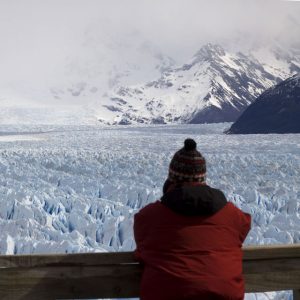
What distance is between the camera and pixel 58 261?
4.29ft

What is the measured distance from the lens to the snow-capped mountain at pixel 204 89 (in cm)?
9994

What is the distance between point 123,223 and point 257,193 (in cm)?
205

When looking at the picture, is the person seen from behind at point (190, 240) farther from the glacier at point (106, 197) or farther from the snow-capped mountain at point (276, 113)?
the snow-capped mountain at point (276, 113)

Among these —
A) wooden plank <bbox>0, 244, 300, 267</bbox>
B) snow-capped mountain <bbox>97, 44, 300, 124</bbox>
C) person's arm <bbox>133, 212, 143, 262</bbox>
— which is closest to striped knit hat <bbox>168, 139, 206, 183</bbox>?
person's arm <bbox>133, 212, 143, 262</bbox>

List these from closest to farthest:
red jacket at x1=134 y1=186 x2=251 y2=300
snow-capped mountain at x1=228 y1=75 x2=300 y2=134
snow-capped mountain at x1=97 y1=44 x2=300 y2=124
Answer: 1. red jacket at x1=134 y1=186 x2=251 y2=300
2. snow-capped mountain at x1=228 y1=75 x2=300 y2=134
3. snow-capped mountain at x1=97 y1=44 x2=300 y2=124

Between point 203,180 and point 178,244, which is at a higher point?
point 203,180

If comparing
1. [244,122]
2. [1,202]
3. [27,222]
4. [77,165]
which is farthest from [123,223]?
[244,122]

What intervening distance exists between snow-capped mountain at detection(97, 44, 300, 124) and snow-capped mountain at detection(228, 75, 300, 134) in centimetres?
5179

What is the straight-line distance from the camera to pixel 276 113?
3172 cm

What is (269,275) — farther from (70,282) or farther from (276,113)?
(276,113)

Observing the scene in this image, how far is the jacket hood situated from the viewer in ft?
3.86

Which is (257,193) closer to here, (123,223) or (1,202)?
(123,223)

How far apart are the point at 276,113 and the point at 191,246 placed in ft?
103

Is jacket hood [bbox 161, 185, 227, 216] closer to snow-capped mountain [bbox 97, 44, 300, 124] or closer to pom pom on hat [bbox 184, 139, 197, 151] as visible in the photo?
pom pom on hat [bbox 184, 139, 197, 151]
